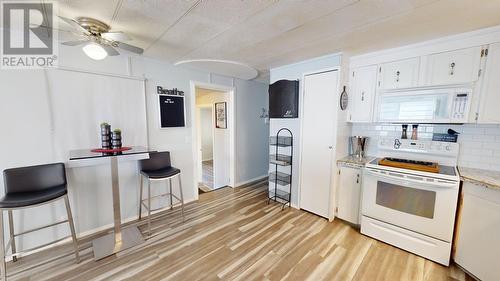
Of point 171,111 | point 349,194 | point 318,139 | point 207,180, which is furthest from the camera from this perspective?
point 207,180

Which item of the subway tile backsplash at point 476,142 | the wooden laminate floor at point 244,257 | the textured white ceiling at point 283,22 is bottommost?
the wooden laminate floor at point 244,257

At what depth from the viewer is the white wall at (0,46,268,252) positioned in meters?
1.90

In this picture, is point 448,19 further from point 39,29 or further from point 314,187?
point 39,29

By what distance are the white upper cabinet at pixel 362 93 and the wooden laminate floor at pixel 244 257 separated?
5.14 ft

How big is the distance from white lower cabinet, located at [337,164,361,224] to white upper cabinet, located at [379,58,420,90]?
1.15 meters

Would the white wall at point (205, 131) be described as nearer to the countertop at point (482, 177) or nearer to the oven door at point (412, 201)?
the oven door at point (412, 201)

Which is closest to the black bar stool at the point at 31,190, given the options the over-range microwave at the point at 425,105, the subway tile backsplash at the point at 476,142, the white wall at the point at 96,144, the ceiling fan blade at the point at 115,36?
the white wall at the point at 96,144

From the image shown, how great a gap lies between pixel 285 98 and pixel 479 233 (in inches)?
98.6

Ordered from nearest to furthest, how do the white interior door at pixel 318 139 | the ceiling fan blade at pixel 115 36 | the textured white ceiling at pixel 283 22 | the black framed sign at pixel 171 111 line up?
Answer: the textured white ceiling at pixel 283 22 < the ceiling fan blade at pixel 115 36 < the white interior door at pixel 318 139 < the black framed sign at pixel 171 111

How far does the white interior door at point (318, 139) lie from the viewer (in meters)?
2.63

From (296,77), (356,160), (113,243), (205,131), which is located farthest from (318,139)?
(205,131)

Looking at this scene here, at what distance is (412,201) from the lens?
205 cm

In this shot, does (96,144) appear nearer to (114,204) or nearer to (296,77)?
(114,204)

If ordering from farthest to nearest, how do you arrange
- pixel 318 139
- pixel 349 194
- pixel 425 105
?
pixel 318 139 → pixel 349 194 → pixel 425 105
